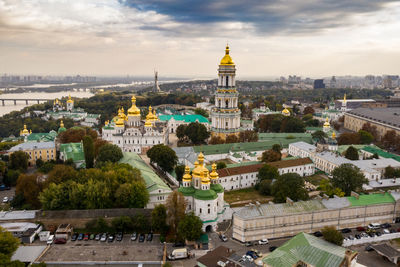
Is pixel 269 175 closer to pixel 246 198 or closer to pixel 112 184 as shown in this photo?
pixel 246 198

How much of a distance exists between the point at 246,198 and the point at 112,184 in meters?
12.0

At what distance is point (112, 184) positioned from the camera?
1001 inches

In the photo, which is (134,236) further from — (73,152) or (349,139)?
(349,139)

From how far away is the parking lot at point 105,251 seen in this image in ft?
66.7

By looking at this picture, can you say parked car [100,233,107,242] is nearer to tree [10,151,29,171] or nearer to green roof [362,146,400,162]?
tree [10,151,29,171]

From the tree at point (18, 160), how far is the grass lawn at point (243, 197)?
70.8 ft

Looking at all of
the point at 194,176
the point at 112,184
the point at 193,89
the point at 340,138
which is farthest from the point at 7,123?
the point at 193,89

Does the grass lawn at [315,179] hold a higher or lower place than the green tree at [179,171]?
lower

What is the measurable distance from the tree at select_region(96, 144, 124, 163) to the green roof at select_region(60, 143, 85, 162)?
357cm

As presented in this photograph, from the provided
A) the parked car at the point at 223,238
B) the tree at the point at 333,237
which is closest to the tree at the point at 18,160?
the parked car at the point at 223,238

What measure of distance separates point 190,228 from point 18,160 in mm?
22693

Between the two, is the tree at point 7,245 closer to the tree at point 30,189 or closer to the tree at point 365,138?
the tree at point 30,189

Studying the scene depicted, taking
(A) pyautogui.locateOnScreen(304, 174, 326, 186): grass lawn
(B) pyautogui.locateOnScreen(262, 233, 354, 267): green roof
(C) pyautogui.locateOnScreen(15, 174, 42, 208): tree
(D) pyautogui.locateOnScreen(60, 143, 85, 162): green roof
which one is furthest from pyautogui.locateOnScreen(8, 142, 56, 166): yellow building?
(B) pyautogui.locateOnScreen(262, 233, 354, 267): green roof

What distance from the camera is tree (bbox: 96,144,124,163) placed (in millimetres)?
33625
